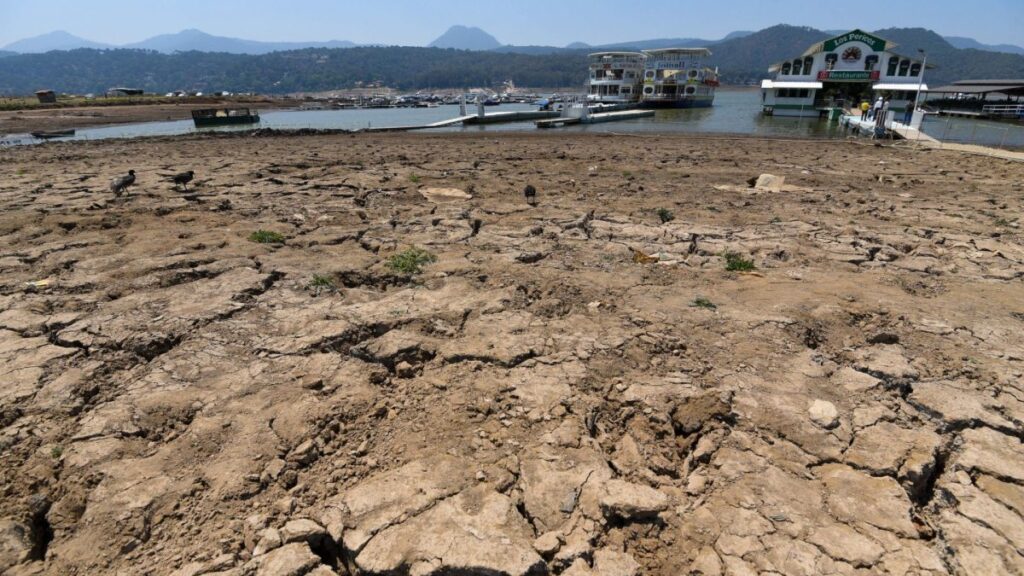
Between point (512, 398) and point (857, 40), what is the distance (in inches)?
1902

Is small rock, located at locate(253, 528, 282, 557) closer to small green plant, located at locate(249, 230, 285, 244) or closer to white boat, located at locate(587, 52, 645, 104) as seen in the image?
small green plant, located at locate(249, 230, 285, 244)

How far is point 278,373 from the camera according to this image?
354cm

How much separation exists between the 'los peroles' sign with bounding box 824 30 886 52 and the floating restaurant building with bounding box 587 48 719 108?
483 inches

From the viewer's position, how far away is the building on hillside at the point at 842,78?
37.6 m

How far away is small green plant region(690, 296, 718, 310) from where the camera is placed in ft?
14.7

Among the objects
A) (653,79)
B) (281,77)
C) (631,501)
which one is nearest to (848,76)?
(653,79)

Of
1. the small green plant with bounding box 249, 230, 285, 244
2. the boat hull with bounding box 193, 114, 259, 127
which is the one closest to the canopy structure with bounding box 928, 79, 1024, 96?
the small green plant with bounding box 249, 230, 285, 244

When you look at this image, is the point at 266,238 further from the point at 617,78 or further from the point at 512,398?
the point at 617,78

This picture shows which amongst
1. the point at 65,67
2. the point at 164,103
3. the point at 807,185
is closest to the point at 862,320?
the point at 807,185

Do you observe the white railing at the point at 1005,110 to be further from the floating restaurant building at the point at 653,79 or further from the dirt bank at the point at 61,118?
the dirt bank at the point at 61,118

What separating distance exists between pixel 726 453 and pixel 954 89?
5671 cm

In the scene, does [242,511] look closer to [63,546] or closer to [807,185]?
[63,546]

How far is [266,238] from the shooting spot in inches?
244

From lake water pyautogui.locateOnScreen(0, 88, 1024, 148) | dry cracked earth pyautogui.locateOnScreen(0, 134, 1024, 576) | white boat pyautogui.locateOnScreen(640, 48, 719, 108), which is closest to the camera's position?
dry cracked earth pyautogui.locateOnScreen(0, 134, 1024, 576)
